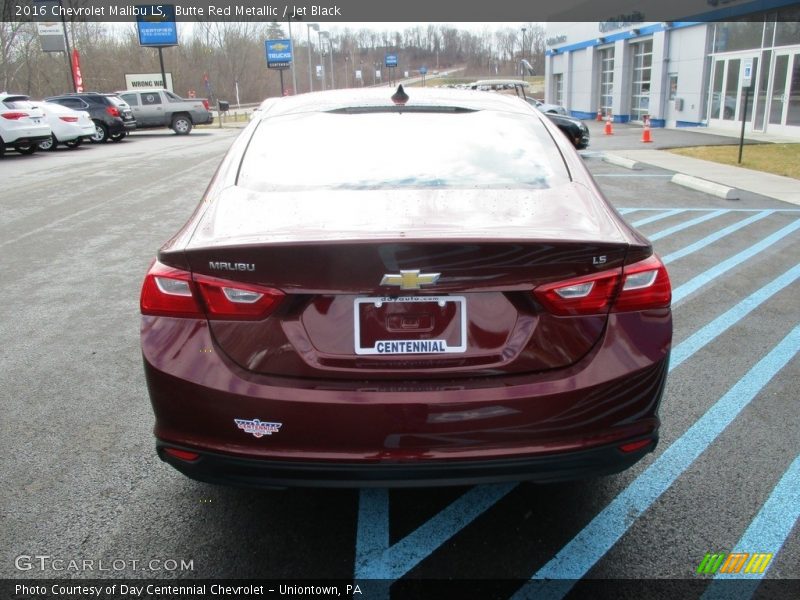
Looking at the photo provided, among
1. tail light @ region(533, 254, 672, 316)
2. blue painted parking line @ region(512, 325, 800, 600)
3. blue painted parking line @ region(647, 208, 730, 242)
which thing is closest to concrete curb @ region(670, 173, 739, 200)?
blue painted parking line @ region(647, 208, 730, 242)

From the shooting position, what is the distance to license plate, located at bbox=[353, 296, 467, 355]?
216 centimetres

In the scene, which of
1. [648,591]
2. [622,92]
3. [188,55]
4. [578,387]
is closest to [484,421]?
[578,387]

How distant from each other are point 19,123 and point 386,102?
18959mm

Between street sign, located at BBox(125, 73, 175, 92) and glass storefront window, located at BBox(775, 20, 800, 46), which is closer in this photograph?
glass storefront window, located at BBox(775, 20, 800, 46)

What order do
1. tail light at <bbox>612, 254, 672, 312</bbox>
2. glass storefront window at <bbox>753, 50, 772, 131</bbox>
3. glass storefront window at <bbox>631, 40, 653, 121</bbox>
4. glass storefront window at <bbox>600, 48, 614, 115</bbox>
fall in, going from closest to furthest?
tail light at <bbox>612, 254, 672, 312</bbox> → glass storefront window at <bbox>753, 50, 772, 131</bbox> → glass storefront window at <bbox>631, 40, 653, 121</bbox> → glass storefront window at <bbox>600, 48, 614, 115</bbox>

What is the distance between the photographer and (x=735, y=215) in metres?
9.33

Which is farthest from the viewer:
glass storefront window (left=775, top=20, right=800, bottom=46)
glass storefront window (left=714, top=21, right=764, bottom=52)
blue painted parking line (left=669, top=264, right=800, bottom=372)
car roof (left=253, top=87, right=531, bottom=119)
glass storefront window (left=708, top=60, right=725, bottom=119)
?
glass storefront window (left=708, top=60, right=725, bottom=119)

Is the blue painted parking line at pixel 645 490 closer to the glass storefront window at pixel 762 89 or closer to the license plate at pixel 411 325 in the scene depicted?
the license plate at pixel 411 325

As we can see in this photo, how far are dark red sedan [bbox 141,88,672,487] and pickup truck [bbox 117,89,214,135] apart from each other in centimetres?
2954

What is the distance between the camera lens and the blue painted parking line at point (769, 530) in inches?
92.5

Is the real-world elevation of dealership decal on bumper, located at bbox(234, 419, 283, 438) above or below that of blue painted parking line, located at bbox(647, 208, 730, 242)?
above

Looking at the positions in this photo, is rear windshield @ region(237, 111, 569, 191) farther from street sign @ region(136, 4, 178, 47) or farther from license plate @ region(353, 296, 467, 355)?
street sign @ region(136, 4, 178, 47)

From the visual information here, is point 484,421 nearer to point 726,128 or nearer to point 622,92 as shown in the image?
point 726,128

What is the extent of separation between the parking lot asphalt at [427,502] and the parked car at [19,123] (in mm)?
15964
